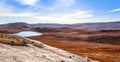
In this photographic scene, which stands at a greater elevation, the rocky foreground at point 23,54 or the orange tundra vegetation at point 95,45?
the rocky foreground at point 23,54

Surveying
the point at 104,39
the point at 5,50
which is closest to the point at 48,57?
the point at 5,50

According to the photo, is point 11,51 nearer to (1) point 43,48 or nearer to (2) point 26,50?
(2) point 26,50

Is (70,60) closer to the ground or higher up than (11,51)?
closer to the ground

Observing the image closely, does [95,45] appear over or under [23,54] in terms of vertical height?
under

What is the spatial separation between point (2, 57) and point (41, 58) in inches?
124

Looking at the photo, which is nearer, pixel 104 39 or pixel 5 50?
pixel 5 50

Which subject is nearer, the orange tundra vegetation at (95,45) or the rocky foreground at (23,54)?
the rocky foreground at (23,54)

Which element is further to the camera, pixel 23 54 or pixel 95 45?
pixel 95 45

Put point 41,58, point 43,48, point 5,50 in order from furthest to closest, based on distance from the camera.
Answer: point 43,48 → point 41,58 → point 5,50

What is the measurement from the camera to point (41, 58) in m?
15.8

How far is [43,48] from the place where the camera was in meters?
19.1

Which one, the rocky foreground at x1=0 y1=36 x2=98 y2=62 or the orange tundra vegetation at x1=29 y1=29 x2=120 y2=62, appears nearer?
the rocky foreground at x1=0 y1=36 x2=98 y2=62

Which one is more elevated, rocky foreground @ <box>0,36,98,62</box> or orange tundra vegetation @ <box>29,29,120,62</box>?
rocky foreground @ <box>0,36,98,62</box>

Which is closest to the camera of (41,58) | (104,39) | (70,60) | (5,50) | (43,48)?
(5,50)
